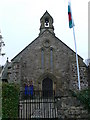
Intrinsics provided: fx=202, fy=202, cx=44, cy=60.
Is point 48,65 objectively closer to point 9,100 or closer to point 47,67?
point 47,67

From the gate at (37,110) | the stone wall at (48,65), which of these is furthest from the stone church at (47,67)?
the gate at (37,110)

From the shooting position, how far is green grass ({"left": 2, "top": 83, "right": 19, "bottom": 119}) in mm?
9430

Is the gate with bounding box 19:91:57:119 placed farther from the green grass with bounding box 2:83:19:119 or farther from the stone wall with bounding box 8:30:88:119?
the stone wall with bounding box 8:30:88:119

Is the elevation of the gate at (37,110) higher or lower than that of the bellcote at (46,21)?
lower

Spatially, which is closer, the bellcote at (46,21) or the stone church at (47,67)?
the stone church at (47,67)

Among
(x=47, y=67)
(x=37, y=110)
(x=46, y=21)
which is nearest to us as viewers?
(x=37, y=110)

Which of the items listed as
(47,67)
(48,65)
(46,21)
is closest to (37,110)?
(47,67)

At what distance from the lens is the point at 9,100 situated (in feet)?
31.9

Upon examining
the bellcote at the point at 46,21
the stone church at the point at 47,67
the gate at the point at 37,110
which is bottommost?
the gate at the point at 37,110

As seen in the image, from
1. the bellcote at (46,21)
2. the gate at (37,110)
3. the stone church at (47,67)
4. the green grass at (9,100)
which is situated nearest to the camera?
the green grass at (9,100)

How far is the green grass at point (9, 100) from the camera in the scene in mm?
9430

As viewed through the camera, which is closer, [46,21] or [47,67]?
[47,67]

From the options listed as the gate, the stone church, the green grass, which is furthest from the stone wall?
the green grass

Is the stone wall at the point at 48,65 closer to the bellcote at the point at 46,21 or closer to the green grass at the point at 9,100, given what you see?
the bellcote at the point at 46,21
